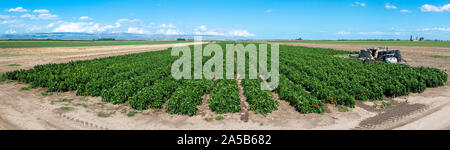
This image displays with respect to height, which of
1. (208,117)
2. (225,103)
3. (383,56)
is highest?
(383,56)

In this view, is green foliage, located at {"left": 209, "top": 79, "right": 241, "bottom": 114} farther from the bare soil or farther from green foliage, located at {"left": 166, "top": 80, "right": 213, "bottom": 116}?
green foliage, located at {"left": 166, "top": 80, "right": 213, "bottom": 116}

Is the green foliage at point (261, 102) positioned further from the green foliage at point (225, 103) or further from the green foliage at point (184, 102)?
the green foliage at point (184, 102)

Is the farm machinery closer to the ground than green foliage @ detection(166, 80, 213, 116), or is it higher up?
higher up

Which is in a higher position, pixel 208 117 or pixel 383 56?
pixel 383 56

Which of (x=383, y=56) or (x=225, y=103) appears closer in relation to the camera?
(x=225, y=103)

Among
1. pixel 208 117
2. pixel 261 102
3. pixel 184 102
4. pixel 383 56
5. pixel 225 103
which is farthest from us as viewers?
pixel 383 56

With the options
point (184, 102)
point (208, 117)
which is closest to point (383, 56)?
point (208, 117)

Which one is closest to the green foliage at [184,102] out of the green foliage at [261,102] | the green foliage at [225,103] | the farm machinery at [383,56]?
the green foliage at [225,103]

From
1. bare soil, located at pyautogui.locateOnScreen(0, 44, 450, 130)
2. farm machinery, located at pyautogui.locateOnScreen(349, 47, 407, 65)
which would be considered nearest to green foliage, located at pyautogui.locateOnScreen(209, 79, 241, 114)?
bare soil, located at pyautogui.locateOnScreen(0, 44, 450, 130)

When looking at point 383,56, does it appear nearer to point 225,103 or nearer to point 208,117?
point 225,103

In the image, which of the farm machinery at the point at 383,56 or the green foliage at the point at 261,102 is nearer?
the green foliage at the point at 261,102

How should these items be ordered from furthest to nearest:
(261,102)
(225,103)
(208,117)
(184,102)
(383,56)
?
(383,56) < (261,102) < (225,103) < (184,102) < (208,117)
